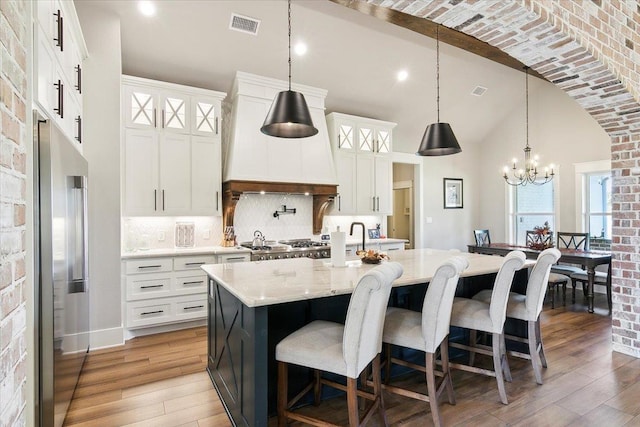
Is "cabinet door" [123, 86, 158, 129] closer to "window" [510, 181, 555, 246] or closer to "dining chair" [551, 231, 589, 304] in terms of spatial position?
"dining chair" [551, 231, 589, 304]

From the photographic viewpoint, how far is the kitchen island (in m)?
1.89

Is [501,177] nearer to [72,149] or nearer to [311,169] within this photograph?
[311,169]

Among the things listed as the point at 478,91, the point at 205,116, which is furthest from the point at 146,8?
the point at 478,91

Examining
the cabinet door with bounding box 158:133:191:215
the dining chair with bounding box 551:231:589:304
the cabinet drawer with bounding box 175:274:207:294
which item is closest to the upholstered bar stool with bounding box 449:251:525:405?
the cabinet drawer with bounding box 175:274:207:294

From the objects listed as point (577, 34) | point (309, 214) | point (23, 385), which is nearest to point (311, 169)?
point (309, 214)

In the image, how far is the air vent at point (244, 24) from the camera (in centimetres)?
402

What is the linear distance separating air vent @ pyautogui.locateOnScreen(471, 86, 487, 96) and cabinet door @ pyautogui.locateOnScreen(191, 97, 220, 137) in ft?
14.9

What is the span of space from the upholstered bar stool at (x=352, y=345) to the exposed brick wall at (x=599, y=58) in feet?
5.08

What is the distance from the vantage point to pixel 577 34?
230cm

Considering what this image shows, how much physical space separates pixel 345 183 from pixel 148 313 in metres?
3.29

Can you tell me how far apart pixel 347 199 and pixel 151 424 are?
4.02m

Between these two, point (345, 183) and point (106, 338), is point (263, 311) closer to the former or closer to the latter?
point (106, 338)

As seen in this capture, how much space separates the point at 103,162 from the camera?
3.60 meters

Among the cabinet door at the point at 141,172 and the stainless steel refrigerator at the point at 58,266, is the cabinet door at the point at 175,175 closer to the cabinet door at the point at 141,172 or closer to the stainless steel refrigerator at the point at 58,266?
the cabinet door at the point at 141,172
